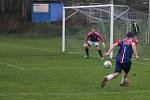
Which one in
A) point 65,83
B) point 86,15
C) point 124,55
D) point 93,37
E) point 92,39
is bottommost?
point 65,83

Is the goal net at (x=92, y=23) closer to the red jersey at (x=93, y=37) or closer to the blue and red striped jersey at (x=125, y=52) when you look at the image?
the red jersey at (x=93, y=37)

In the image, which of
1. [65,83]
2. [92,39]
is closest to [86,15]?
[92,39]

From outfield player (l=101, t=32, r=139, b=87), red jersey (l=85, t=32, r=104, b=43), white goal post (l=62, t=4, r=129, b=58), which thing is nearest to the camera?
outfield player (l=101, t=32, r=139, b=87)

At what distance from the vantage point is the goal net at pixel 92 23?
35906 mm

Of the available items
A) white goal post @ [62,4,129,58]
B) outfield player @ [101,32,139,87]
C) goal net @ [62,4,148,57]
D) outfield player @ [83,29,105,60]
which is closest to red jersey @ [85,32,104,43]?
outfield player @ [83,29,105,60]

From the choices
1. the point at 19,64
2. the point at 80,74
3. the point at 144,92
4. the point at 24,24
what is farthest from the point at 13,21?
the point at 144,92

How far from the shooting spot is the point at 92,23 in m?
40.9

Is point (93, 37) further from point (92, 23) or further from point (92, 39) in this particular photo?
point (92, 23)

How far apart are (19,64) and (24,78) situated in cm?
667

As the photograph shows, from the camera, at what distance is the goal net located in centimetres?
3591

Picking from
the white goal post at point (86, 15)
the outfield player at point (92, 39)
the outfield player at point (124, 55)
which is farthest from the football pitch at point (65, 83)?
the white goal post at point (86, 15)

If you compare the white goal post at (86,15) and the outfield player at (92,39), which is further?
the white goal post at (86,15)

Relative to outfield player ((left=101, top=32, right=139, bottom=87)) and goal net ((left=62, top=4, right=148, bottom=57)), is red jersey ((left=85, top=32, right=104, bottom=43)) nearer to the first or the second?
goal net ((left=62, top=4, right=148, bottom=57))

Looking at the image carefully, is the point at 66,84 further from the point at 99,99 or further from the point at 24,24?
the point at 24,24
